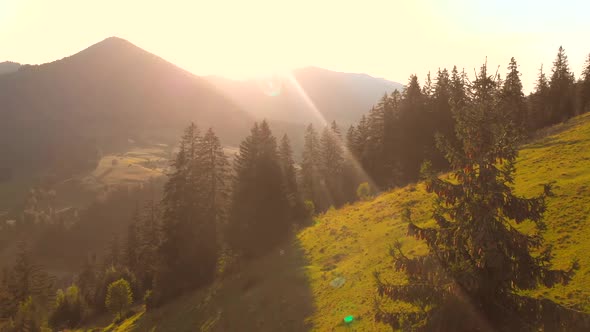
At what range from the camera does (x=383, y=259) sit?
71.7ft

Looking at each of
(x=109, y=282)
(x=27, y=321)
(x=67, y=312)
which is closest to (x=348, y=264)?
(x=27, y=321)

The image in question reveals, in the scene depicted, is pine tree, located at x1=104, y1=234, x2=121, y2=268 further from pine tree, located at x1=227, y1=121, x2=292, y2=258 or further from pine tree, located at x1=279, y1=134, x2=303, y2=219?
pine tree, located at x1=227, y1=121, x2=292, y2=258

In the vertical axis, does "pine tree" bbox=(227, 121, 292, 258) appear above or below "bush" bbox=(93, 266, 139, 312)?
above

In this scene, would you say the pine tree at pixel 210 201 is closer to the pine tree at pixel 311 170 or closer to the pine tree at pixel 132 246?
the pine tree at pixel 311 170

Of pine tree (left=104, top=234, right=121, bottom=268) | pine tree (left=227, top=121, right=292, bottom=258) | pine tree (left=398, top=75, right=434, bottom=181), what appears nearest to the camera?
pine tree (left=227, top=121, right=292, bottom=258)

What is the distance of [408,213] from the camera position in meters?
11.0

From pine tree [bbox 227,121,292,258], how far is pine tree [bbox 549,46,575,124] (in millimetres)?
60018

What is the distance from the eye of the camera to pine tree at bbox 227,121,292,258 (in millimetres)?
37906

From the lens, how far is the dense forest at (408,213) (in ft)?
31.5

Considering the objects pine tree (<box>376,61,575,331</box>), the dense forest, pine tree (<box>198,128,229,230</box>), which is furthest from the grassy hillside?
pine tree (<box>198,128,229,230</box>)

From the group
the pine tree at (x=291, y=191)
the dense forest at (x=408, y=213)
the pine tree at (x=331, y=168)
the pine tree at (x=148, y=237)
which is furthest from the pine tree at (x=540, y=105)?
the pine tree at (x=148, y=237)

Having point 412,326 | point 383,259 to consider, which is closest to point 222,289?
point 383,259

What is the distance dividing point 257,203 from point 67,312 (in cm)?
4633

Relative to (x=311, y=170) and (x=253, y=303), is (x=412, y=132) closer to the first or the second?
(x=311, y=170)
